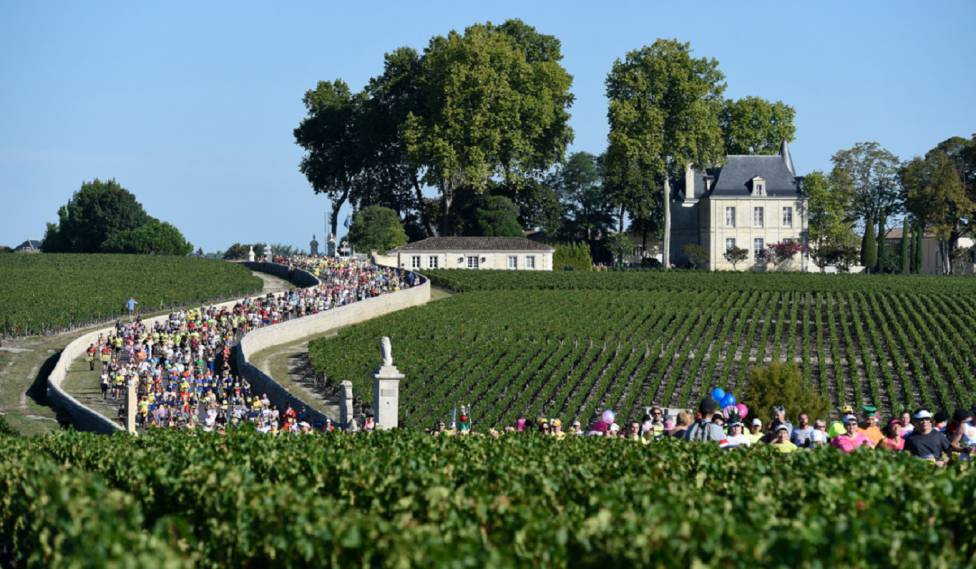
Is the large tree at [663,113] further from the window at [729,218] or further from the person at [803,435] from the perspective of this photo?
the person at [803,435]

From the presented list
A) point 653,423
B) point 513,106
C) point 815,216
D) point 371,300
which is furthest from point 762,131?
point 653,423

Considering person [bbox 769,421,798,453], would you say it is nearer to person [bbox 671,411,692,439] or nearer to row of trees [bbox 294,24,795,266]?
person [bbox 671,411,692,439]

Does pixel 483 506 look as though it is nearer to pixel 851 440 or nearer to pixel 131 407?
pixel 851 440

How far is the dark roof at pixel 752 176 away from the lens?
102 metres

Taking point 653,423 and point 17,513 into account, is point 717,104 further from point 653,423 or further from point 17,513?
point 17,513

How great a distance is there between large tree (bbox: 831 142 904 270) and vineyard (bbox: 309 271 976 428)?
125 feet

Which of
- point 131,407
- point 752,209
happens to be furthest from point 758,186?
point 131,407

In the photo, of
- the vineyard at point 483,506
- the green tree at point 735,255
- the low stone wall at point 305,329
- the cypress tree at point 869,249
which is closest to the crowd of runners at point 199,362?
the low stone wall at point 305,329

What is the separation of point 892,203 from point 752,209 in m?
19.5

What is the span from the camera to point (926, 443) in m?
19.3

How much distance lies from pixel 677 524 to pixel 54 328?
50748mm

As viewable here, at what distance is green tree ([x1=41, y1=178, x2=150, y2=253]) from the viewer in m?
131

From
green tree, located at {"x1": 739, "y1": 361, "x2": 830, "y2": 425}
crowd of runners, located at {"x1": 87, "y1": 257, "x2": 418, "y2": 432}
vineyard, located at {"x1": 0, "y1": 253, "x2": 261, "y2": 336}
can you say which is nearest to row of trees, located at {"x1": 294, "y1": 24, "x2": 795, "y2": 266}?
vineyard, located at {"x1": 0, "y1": 253, "x2": 261, "y2": 336}

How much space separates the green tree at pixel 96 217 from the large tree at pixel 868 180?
62445 mm
